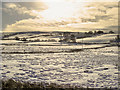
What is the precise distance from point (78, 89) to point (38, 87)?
210cm

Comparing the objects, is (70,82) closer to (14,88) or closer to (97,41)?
(14,88)

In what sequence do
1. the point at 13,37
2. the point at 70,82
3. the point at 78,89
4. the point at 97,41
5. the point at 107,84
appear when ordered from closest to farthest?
the point at 78,89 → the point at 107,84 → the point at 70,82 → the point at 97,41 → the point at 13,37

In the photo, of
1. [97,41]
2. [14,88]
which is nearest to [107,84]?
[14,88]

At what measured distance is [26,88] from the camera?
7.79 metres

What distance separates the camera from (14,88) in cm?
768

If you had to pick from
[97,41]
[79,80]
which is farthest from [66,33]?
[79,80]

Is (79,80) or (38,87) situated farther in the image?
(79,80)

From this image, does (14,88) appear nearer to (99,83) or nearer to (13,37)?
(99,83)

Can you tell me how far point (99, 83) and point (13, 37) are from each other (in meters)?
Answer: 92.5

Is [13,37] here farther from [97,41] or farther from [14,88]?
[14,88]

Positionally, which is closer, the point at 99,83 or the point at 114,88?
the point at 114,88

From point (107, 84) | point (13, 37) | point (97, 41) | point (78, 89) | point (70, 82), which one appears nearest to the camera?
point (78, 89)

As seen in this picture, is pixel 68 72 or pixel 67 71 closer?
pixel 68 72

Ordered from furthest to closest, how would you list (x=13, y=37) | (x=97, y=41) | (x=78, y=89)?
(x=13, y=37)
(x=97, y=41)
(x=78, y=89)
